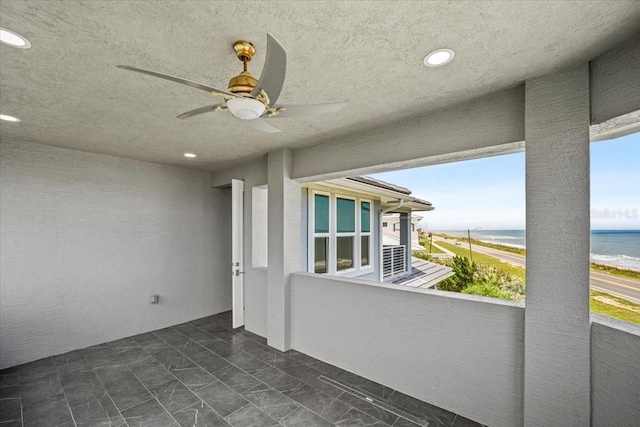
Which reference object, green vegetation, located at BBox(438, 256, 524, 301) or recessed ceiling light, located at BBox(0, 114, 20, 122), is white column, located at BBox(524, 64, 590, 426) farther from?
recessed ceiling light, located at BBox(0, 114, 20, 122)

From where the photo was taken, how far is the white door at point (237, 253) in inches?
171

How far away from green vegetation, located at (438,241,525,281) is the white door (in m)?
3.77

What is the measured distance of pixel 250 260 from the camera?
14.9 feet

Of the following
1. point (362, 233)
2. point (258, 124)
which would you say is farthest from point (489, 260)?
point (258, 124)

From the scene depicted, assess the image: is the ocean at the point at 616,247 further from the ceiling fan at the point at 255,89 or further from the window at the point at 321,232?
the window at the point at 321,232

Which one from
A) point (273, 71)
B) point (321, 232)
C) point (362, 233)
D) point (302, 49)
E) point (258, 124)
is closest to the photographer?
point (273, 71)

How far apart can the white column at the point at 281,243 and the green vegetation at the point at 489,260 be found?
8.94 ft

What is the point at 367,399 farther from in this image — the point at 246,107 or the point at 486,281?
the point at 486,281

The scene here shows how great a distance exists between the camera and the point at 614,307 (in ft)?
6.23

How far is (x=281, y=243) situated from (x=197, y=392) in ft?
6.17

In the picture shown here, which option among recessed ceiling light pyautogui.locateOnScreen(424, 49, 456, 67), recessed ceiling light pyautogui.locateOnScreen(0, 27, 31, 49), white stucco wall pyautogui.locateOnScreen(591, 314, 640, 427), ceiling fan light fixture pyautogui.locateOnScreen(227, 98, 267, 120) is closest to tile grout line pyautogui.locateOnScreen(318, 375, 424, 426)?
white stucco wall pyautogui.locateOnScreen(591, 314, 640, 427)

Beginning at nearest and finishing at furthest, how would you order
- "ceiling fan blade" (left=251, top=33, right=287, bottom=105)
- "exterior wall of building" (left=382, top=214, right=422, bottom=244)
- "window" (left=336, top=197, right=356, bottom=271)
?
"ceiling fan blade" (left=251, top=33, right=287, bottom=105) < "window" (left=336, top=197, right=356, bottom=271) < "exterior wall of building" (left=382, top=214, right=422, bottom=244)

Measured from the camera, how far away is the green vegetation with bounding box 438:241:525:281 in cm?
401

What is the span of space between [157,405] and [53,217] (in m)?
2.93
